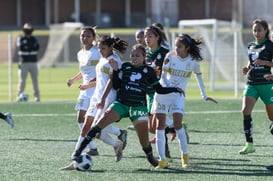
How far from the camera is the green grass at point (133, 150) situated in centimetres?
1075

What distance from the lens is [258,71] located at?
1261 cm

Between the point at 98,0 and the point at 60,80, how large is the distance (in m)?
27.1

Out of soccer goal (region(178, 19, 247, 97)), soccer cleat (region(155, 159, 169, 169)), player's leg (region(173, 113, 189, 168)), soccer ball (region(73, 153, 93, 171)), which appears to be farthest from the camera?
soccer goal (region(178, 19, 247, 97))

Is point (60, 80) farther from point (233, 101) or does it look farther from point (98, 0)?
point (98, 0)

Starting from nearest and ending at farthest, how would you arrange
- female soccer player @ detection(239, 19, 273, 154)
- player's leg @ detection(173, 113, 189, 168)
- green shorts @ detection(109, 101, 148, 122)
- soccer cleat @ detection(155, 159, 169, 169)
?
1. green shorts @ detection(109, 101, 148, 122)
2. soccer cleat @ detection(155, 159, 169, 169)
3. player's leg @ detection(173, 113, 189, 168)
4. female soccer player @ detection(239, 19, 273, 154)

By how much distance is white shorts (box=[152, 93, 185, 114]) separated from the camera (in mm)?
11562

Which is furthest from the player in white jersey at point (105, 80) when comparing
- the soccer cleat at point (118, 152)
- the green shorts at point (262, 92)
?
the green shorts at point (262, 92)

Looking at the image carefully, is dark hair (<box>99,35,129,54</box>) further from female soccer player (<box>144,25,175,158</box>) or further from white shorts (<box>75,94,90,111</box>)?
white shorts (<box>75,94,90,111</box>)

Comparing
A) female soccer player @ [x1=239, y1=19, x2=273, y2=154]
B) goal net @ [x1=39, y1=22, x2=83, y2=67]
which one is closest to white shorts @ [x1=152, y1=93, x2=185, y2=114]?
female soccer player @ [x1=239, y1=19, x2=273, y2=154]

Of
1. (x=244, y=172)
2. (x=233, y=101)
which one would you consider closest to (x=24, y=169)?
(x=244, y=172)

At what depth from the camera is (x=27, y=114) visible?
19234 millimetres

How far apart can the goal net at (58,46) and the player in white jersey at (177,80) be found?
21369mm

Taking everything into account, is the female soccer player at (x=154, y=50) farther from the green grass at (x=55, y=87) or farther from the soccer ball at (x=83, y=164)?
the green grass at (x=55, y=87)

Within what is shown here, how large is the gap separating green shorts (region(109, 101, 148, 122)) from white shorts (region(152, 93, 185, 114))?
20.0 inches
